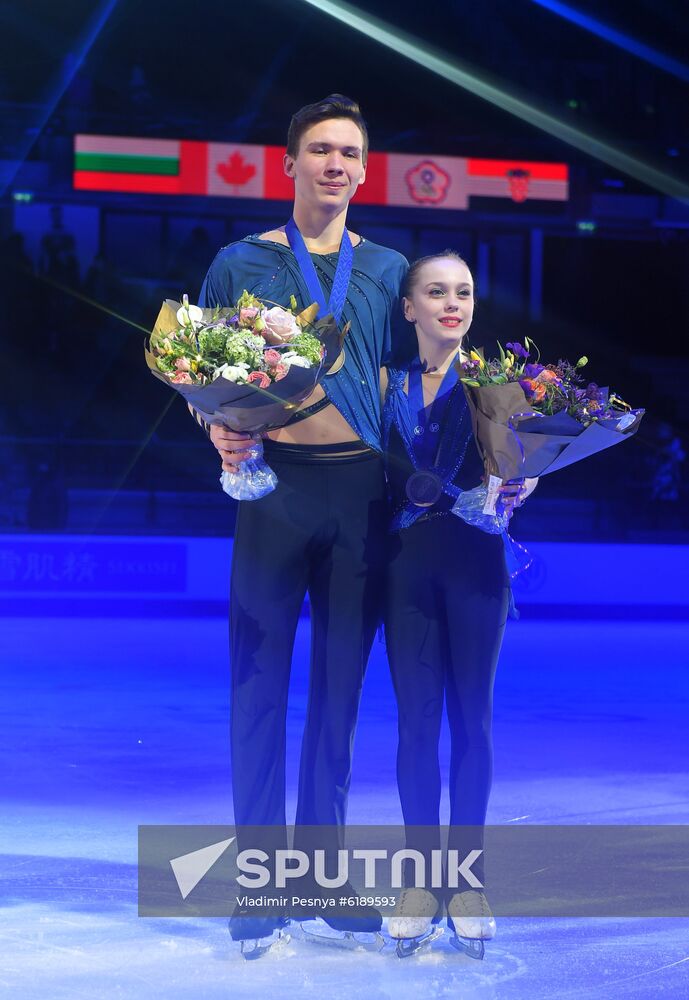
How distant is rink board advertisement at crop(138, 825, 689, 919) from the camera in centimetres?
311

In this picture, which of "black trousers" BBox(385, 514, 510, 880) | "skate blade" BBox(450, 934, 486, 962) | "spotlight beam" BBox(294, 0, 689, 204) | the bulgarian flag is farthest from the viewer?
"spotlight beam" BBox(294, 0, 689, 204)

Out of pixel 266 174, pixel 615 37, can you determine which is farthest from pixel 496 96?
pixel 266 174

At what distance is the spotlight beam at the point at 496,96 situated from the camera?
667 inches

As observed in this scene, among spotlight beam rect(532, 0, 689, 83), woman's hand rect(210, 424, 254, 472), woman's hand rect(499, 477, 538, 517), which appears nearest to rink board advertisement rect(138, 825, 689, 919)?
woman's hand rect(499, 477, 538, 517)

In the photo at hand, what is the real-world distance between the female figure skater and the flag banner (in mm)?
12754

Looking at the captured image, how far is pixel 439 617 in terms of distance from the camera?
123 inches

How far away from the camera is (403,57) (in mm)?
18000

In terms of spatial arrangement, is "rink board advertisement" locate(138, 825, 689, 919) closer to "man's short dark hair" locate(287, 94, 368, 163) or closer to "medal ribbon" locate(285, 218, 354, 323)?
"medal ribbon" locate(285, 218, 354, 323)

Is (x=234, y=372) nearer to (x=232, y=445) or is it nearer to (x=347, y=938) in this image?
(x=232, y=445)

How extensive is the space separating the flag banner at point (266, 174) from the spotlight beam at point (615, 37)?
1703 mm

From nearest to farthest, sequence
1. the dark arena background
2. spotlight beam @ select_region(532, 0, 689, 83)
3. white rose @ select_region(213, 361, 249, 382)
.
→ white rose @ select_region(213, 361, 249, 382) < the dark arena background < spotlight beam @ select_region(532, 0, 689, 83)

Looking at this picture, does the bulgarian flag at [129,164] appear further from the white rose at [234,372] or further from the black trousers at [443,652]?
the white rose at [234,372]

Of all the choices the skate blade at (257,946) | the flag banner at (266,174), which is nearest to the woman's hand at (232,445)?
the skate blade at (257,946)

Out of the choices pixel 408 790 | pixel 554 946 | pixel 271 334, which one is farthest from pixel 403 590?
pixel 554 946
